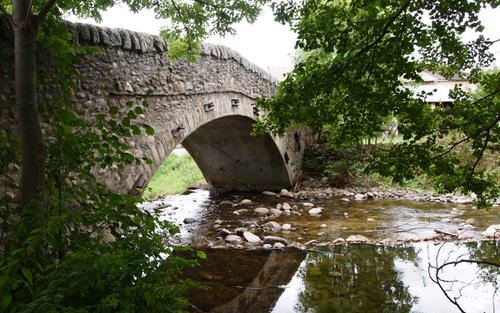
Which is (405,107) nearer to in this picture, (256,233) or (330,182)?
(256,233)

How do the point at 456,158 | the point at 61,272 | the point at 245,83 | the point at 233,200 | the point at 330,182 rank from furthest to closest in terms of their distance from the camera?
1. the point at 330,182
2. the point at 233,200
3. the point at 245,83
4. the point at 456,158
5. the point at 61,272

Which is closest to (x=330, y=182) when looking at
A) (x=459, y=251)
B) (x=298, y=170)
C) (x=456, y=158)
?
(x=298, y=170)

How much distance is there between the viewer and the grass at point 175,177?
37.9ft

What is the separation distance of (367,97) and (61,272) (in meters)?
2.27

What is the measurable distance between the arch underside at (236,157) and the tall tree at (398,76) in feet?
17.5

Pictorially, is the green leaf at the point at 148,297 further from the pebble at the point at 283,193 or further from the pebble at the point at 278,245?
the pebble at the point at 283,193

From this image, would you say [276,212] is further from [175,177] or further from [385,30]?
[175,177]

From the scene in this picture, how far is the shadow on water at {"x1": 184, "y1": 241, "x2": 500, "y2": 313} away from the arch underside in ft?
13.4

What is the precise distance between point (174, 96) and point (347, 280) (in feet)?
10.3

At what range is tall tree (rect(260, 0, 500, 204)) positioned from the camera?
249 cm

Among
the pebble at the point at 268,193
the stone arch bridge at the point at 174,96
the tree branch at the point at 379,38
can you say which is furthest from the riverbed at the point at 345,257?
the pebble at the point at 268,193

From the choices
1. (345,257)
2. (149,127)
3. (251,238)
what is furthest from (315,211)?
(149,127)

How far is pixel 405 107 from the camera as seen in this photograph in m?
2.70

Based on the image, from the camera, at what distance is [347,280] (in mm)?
4039
